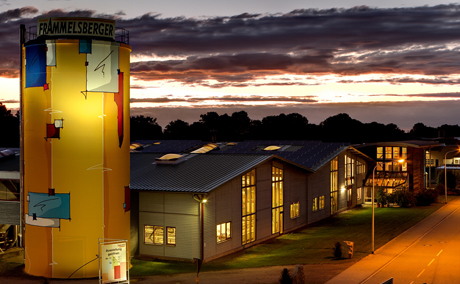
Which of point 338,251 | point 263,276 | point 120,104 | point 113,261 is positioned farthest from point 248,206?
point 113,261

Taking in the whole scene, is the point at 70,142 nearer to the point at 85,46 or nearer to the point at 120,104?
the point at 120,104

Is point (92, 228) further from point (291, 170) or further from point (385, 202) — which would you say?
point (385, 202)

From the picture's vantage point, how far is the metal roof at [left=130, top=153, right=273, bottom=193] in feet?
119

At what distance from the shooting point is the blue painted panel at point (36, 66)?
30.7m

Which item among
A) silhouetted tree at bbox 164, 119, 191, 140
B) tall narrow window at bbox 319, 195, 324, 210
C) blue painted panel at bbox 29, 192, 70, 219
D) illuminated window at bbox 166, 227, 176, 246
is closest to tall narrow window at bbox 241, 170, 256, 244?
illuminated window at bbox 166, 227, 176, 246

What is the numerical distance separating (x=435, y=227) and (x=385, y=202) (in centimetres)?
1729

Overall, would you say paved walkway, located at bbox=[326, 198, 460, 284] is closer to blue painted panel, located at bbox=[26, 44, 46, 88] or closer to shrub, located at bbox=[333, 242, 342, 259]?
shrub, located at bbox=[333, 242, 342, 259]

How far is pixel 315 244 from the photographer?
4141 cm

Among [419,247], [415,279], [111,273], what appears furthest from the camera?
[419,247]

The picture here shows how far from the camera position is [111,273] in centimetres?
2777

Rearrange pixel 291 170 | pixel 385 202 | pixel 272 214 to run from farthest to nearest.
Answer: pixel 385 202 → pixel 291 170 → pixel 272 214

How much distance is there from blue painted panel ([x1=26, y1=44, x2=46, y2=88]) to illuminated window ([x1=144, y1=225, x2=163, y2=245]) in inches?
510

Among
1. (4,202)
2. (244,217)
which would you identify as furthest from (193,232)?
(4,202)

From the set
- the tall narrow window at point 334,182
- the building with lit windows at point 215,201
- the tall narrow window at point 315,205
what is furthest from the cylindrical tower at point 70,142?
the tall narrow window at point 334,182
